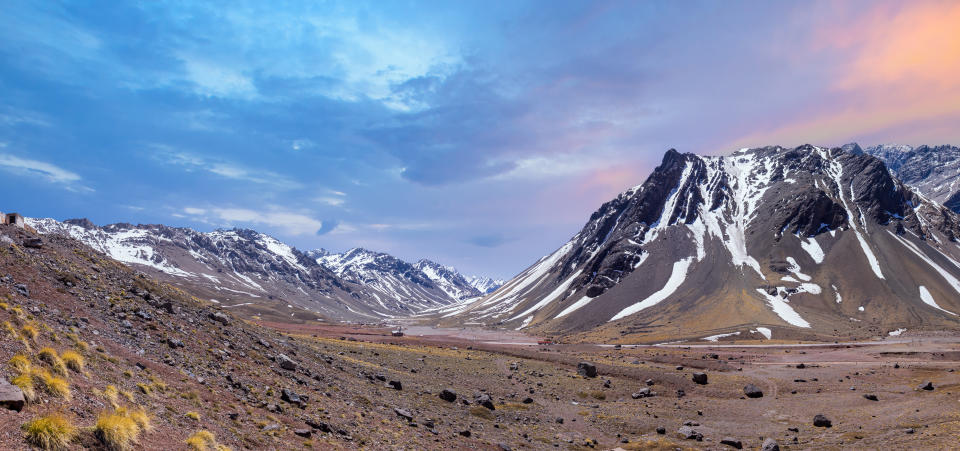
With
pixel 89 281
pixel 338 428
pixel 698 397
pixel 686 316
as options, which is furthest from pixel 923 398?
pixel 686 316

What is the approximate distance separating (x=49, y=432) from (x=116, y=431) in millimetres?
1853

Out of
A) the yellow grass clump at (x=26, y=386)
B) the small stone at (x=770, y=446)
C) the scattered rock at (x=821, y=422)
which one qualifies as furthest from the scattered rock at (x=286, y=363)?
the scattered rock at (x=821, y=422)

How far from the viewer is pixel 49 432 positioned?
1323 centimetres

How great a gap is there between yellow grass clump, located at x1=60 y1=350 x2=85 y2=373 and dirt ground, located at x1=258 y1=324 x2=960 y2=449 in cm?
2676

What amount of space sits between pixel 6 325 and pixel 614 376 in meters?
67.7

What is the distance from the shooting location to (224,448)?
1839 cm

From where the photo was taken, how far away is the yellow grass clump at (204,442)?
1752cm

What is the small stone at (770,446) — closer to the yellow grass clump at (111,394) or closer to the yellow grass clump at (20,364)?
the yellow grass clump at (111,394)

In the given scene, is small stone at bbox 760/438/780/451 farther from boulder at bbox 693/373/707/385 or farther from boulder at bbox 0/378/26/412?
boulder at bbox 0/378/26/412

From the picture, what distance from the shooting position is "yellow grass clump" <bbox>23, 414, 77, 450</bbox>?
13008 millimetres

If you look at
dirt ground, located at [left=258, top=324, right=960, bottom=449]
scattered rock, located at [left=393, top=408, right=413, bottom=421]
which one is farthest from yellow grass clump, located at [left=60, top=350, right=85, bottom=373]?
dirt ground, located at [left=258, top=324, right=960, bottom=449]

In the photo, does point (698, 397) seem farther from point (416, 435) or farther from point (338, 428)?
point (338, 428)

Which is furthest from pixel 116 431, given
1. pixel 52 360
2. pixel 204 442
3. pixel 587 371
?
pixel 587 371

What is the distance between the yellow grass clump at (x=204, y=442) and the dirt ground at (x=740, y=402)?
2173cm
